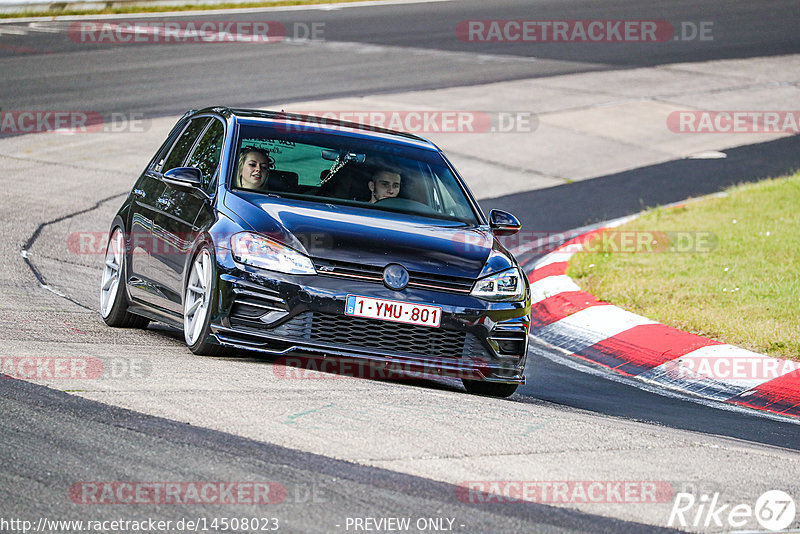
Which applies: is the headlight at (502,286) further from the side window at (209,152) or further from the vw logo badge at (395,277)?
the side window at (209,152)

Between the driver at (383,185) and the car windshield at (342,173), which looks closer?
the car windshield at (342,173)

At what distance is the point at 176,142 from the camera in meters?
9.05

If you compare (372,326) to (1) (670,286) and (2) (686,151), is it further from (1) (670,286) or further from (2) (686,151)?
(2) (686,151)

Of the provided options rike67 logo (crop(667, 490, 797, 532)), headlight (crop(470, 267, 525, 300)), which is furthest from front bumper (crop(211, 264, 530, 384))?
rike67 logo (crop(667, 490, 797, 532))

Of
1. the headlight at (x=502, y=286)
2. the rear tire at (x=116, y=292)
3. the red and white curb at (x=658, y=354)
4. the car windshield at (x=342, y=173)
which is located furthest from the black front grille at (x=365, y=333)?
the red and white curb at (x=658, y=354)

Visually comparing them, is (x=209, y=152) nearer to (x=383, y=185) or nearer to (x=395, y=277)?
(x=383, y=185)

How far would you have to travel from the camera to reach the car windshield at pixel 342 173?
787 centimetres

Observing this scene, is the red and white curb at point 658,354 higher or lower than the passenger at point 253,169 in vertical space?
lower

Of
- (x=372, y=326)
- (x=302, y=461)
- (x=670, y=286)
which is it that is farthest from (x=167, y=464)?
(x=670, y=286)

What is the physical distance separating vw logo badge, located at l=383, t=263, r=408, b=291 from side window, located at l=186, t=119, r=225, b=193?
4.86 feet

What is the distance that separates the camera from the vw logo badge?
6980 mm

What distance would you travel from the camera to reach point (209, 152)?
8.31 m

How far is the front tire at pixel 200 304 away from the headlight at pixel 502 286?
151 cm

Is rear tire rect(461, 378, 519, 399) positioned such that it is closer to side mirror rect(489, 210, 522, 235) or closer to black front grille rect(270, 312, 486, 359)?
black front grille rect(270, 312, 486, 359)
